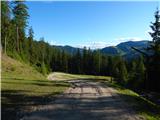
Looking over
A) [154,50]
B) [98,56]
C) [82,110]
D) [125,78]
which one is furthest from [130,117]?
[98,56]

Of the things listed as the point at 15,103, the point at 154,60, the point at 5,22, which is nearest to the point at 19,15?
the point at 5,22

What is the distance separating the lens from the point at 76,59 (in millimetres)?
151125

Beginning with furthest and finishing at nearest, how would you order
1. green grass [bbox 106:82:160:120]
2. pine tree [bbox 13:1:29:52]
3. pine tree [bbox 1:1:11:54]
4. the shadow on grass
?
pine tree [bbox 13:1:29:52], pine tree [bbox 1:1:11:54], green grass [bbox 106:82:160:120], the shadow on grass

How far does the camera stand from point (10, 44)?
7850 cm

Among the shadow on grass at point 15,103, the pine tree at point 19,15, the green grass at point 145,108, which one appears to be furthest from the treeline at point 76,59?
the shadow on grass at point 15,103

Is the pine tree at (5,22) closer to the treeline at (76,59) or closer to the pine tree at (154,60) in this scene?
the treeline at (76,59)

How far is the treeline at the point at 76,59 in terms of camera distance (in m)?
55.6

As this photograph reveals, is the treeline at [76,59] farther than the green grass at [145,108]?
Yes

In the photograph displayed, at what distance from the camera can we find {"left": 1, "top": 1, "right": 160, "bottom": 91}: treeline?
55625 mm

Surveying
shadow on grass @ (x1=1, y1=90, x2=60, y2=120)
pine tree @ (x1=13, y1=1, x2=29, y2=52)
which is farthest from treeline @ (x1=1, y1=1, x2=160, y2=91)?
shadow on grass @ (x1=1, y1=90, x2=60, y2=120)

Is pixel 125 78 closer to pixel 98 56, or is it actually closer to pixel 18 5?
pixel 18 5

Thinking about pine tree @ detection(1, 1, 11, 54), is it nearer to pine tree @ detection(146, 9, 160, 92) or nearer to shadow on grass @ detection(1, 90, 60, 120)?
pine tree @ detection(146, 9, 160, 92)

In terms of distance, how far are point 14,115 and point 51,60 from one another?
140 metres

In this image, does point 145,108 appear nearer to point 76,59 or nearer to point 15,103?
point 15,103
